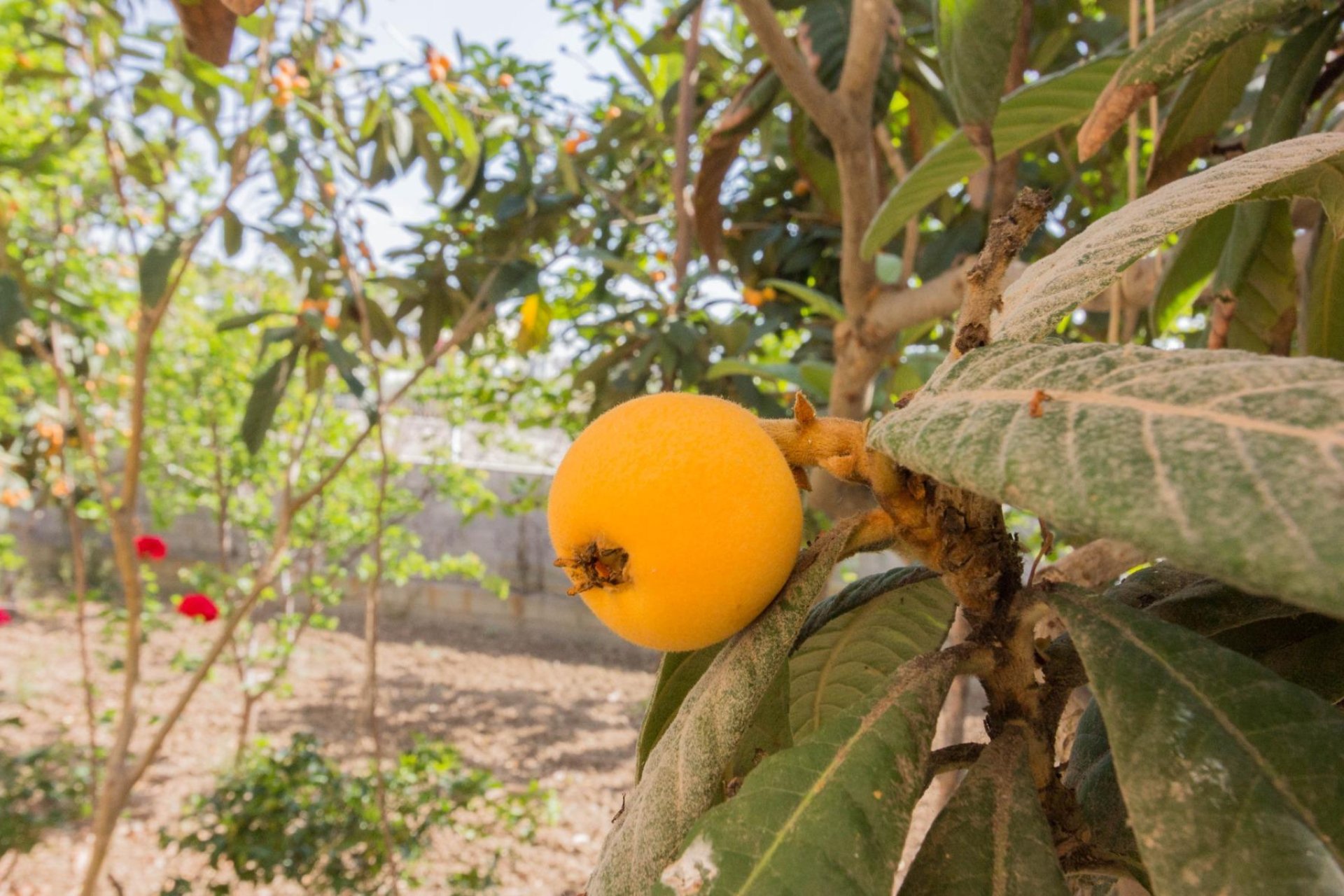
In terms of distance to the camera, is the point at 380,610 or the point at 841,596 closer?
the point at 841,596

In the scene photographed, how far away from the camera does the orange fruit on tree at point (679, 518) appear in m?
0.40

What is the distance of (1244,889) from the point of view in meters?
0.31

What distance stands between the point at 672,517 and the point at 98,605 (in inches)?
261

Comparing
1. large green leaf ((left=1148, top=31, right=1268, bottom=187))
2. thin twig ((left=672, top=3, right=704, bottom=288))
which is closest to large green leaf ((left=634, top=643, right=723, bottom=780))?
large green leaf ((left=1148, top=31, right=1268, bottom=187))

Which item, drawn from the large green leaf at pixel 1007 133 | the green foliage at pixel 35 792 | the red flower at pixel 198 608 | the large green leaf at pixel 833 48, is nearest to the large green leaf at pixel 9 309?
the red flower at pixel 198 608

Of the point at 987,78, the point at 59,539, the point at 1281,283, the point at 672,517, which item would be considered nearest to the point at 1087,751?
the point at 672,517

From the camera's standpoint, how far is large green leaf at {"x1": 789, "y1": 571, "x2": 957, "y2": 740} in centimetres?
56

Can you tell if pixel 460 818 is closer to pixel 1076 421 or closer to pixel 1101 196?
pixel 1101 196

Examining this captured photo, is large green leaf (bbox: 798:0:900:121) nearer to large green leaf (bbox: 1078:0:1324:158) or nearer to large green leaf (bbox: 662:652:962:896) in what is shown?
large green leaf (bbox: 1078:0:1324:158)

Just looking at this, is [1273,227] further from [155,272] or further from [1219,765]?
[155,272]

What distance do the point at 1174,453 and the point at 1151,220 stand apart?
0.21m

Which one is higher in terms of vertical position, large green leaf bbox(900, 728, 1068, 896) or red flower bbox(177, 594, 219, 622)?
large green leaf bbox(900, 728, 1068, 896)

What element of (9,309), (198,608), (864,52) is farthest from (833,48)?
(198,608)

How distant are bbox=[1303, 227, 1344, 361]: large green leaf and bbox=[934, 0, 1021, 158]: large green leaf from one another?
0.30 m
